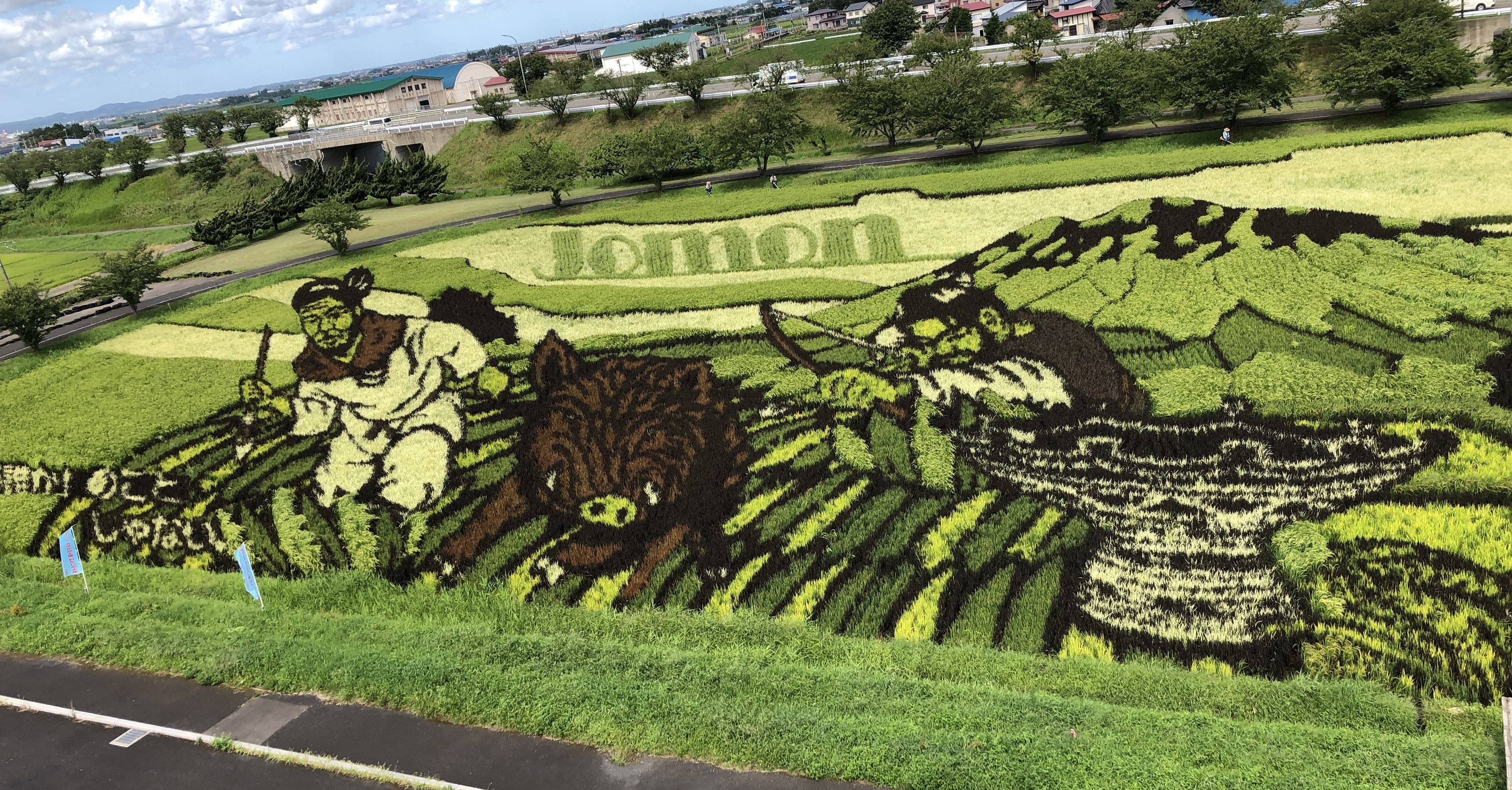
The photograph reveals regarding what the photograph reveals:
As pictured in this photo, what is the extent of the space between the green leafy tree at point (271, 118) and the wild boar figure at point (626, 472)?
7278 centimetres

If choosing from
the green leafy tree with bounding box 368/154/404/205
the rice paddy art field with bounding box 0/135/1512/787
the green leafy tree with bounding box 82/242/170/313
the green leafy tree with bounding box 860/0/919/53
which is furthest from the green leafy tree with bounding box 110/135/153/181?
the green leafy tree with bounding box 860/0/919/53

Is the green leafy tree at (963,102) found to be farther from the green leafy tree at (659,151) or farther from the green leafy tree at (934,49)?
the green leafy tree at (659,151)

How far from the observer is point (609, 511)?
16.0 meters

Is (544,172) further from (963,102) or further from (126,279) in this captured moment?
(963,102)

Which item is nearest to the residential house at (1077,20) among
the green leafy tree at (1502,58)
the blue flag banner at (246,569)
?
the green leafy tree at (1502,58)

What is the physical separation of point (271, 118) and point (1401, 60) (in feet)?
294

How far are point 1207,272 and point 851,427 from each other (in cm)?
1070

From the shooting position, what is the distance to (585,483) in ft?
55.1

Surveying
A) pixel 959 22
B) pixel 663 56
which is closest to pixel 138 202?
pixel 663 56

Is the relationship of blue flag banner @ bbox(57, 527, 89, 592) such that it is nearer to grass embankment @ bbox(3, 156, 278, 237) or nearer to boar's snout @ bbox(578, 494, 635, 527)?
boar's snout @ bbox(578, 494, 635, 527)

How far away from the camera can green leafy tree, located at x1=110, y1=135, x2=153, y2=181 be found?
64.2 metres

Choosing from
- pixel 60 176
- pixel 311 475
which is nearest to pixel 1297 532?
pixel 311 475

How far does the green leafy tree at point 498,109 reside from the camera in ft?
195

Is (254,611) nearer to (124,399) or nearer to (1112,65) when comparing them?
(124,399)
